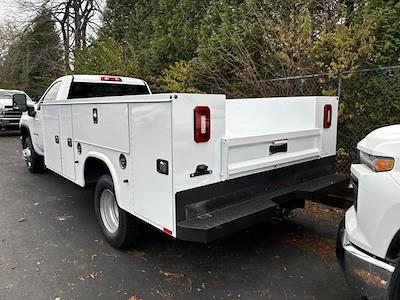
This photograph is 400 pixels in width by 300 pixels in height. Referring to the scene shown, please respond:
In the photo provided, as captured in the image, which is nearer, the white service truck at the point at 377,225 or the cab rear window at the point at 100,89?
the white service truck at the point at 377,225

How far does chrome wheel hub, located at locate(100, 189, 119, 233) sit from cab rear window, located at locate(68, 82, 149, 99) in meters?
2.22

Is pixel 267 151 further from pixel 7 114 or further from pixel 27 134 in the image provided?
pixel 7 114

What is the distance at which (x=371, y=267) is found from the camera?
6.69ft

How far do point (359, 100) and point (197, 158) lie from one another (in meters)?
3.63

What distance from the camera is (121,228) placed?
361 centimetres

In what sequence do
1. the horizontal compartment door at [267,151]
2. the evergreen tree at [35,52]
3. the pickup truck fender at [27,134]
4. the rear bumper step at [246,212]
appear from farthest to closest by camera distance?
1. the evergreen tree at [35,52]
2. the pickup truck fender at [27,134]
3. the horizontal compartment door at [267,151]
4. the rear bumper step at [246,212]

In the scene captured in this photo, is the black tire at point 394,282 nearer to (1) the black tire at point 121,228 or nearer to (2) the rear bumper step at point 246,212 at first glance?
(2) the rear bumper step at point 246,212

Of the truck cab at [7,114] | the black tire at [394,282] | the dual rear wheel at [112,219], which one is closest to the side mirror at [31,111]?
the dual rear wheel at [112,219]

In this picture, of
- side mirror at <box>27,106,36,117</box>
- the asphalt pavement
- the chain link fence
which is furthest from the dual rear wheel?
the chain link fence

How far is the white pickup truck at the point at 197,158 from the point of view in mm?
2654

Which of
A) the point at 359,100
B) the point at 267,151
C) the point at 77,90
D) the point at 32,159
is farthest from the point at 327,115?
the point at 32,159

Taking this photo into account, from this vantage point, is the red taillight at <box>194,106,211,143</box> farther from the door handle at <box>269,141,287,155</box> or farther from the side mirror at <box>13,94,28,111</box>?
the side mirror at <box>13,94,28,111</box>

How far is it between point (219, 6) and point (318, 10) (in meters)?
2.96

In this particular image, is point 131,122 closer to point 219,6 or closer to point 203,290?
point 203,290
